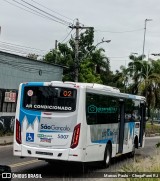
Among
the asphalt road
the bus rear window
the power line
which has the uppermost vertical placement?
the power line

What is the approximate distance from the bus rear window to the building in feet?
48.2

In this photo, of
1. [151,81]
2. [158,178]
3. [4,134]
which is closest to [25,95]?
[158,178]

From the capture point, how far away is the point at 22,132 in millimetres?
Answer: 13609

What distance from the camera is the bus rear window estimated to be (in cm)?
1348

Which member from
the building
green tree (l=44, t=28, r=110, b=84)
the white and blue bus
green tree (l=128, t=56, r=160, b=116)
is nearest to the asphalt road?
the white and blue bus

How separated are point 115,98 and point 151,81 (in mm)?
42045

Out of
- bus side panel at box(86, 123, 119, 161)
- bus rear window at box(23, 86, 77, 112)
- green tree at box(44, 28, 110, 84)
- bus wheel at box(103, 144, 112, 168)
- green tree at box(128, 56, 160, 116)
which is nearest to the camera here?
bus rear window at box(23, 86, 77, 112)

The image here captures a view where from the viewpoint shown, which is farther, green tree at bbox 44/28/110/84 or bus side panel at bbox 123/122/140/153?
green tree at bbox 44/28/110/84

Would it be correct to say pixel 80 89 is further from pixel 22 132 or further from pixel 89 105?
pixel 22 132

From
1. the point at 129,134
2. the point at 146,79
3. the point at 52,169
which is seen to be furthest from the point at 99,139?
the point at 146,79

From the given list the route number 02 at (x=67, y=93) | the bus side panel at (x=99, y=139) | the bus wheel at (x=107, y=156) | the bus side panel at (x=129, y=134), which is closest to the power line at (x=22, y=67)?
the bus side panel at (x=129, y=134)

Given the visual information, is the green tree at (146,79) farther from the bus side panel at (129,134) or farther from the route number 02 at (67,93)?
the route number 02 at (67,93)

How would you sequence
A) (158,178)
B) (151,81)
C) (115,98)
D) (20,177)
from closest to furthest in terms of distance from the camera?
1. (158,178)
2. (20,177)
3. (115,98)
4. (151,81)

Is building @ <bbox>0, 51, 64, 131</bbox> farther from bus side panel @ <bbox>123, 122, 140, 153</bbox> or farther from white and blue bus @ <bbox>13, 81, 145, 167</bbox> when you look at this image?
white and blue bus @ <bbox>13, 81, 145, 167</bbox>
